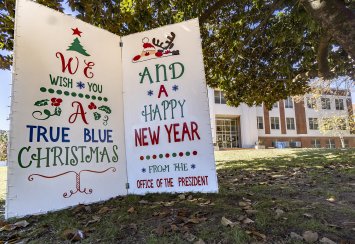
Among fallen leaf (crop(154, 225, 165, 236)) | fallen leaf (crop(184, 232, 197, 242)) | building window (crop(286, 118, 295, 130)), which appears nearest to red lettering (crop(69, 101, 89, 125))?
fallen leaf (crop(154, 225, 165, 236))

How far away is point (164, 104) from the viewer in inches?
179

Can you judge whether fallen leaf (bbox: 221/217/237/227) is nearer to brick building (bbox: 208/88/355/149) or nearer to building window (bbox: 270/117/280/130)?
brick building (bbox: 208/88/355/149)

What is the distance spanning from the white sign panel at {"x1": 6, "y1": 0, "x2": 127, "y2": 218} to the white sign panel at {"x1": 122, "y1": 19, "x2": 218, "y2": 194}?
26 cm

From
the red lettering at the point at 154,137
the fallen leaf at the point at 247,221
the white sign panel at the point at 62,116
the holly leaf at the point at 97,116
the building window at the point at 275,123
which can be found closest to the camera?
the fallen leaf at the point at 247,221

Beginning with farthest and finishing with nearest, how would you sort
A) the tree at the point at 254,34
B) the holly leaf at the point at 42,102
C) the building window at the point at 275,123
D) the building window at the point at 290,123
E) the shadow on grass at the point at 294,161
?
the building window at the point at 290,123, the building window at the point at 275,123, the shadow on grass at the point at 294,161, the tree at the point at 254,34, the holly leaf at the point at 42,102

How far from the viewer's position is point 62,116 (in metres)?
4.02

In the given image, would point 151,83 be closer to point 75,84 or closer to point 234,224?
point 75,84

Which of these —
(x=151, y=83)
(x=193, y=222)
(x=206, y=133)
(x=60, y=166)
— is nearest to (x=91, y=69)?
(x=151, y=83)

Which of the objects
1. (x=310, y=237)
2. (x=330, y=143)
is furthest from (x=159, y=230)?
(x=330, y=143)

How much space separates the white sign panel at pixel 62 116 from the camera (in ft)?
11.7

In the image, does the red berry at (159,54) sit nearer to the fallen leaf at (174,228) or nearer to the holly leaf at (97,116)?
the holly leaf at (97,116)

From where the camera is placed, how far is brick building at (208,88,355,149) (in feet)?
109

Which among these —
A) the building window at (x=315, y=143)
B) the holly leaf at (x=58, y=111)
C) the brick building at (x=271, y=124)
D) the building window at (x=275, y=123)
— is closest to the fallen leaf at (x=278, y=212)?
the holly leaf at (x=58, y=111)

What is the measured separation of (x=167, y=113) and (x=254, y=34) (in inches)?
194
